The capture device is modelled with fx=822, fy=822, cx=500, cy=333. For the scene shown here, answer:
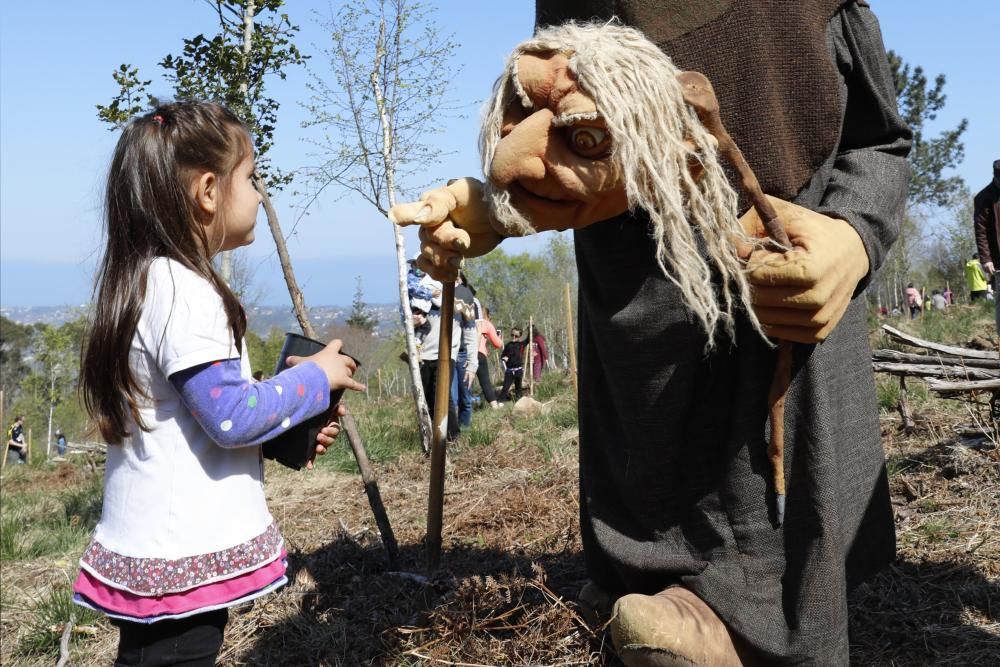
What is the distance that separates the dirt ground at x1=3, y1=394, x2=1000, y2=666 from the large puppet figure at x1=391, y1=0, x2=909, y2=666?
44 centimetres

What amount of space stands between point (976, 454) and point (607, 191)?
257 cm

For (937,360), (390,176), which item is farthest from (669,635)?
(390,176)

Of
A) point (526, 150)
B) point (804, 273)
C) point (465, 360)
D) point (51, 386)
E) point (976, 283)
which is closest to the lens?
point (804, 273)

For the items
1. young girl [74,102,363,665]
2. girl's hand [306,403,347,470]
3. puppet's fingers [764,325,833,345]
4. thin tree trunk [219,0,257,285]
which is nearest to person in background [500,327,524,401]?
thin tree trunk [219,0,257,285]

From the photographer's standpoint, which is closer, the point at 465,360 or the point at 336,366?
the point at 336,366

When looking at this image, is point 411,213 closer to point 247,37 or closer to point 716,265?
point 716,265

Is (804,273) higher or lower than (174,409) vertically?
higher

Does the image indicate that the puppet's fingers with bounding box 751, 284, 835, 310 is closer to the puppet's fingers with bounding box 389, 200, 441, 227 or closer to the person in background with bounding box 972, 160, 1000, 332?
the puppet's fingers with bounding box 389, 200, 441, 227

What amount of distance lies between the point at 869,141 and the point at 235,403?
55.8 inches

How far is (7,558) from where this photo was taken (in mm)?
4246

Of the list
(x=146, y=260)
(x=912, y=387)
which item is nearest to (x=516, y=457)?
(x=912, y=387)

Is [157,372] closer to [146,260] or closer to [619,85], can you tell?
[146,260]

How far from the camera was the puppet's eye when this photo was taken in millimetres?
1477

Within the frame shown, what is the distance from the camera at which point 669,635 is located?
1569 mm
